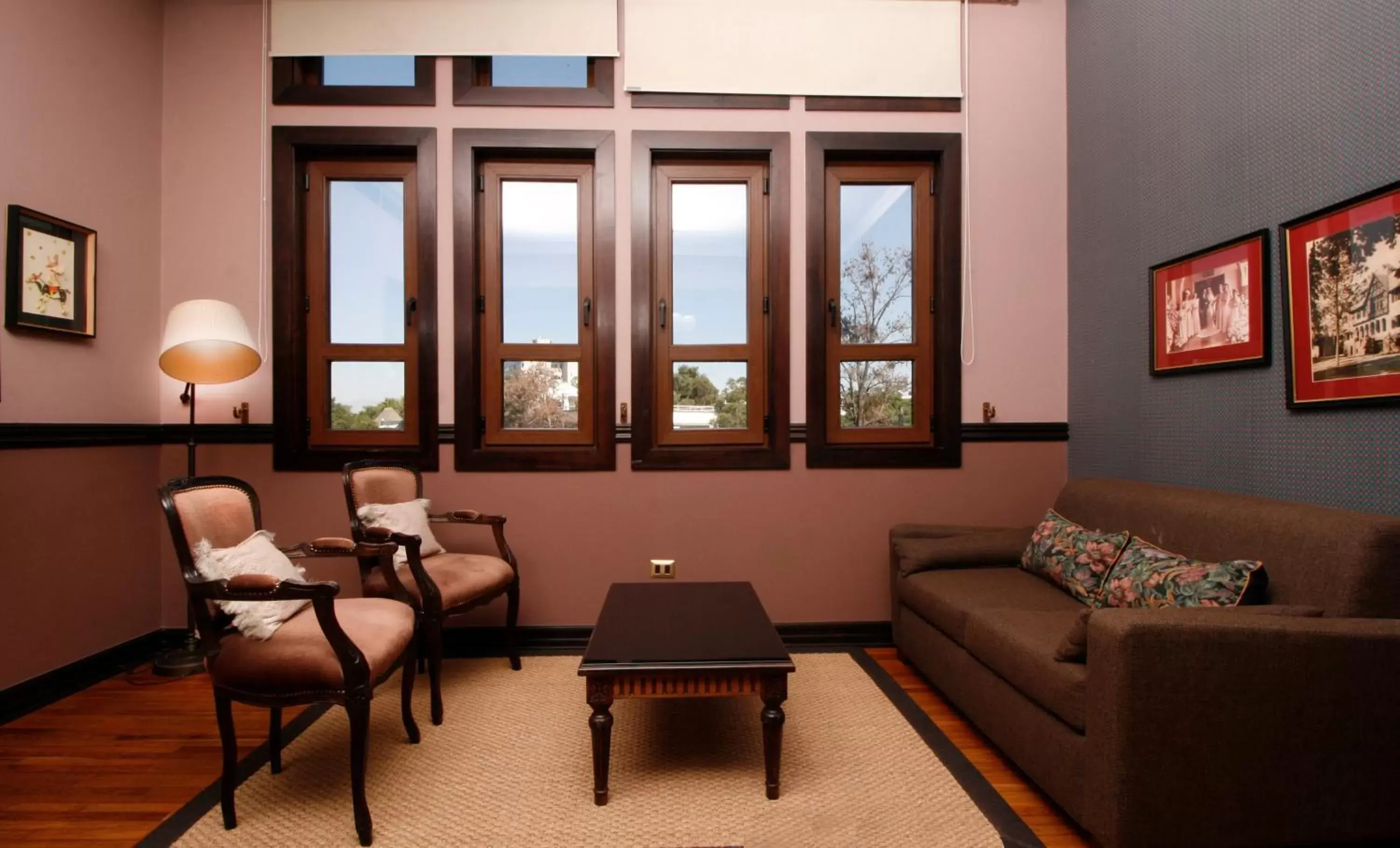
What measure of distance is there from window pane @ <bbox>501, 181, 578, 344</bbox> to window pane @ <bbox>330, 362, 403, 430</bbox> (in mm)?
705

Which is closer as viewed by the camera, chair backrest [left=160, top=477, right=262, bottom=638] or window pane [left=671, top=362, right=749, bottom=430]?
chair backrest [left=160, top=477, right=262, bottom=638]

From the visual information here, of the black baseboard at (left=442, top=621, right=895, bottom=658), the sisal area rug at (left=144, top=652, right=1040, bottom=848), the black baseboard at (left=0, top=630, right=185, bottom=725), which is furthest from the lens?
the black baseboard at (left=442, top=621, right=895, bottom=658)

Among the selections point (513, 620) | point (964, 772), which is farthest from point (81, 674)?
point (964, 772)

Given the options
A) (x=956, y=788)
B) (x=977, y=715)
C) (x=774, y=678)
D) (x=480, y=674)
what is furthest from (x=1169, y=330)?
(x=480, y=674)

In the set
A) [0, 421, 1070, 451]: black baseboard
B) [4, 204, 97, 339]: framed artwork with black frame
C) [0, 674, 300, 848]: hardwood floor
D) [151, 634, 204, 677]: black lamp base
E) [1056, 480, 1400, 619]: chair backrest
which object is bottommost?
[0, 674, 300, 848]: hardwood floor

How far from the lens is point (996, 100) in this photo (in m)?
3.52

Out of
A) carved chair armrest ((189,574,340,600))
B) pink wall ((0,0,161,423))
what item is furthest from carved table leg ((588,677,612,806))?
pink wall ((0,0,161,423))

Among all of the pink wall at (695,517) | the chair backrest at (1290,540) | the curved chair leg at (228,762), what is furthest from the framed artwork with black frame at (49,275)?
the chair backrest at (1290,540)

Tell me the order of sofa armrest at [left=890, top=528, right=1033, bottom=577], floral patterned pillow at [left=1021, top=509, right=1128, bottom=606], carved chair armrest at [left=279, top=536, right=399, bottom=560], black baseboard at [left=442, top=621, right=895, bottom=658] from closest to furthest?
1. carved chair armrest at [left=279, top=536, right=399, bottom=560]
2. floral patterned pillow at [left=1021, top=509, right=1128, bottom=606]
3. sofa armrest at [left=890, top=528, right=1033, bottom=577]
4. black baseboard at [left=442, top=621, right=895, bottom=658]

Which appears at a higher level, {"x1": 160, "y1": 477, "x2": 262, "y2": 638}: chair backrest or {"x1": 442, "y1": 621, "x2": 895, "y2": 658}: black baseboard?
{"x1": 160, "y1": 477, "x2": 262, "y2": 638}: chair backrest

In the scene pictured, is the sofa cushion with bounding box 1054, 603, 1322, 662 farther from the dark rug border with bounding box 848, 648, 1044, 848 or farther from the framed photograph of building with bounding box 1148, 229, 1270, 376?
the framed photograph of building with bounding box 1148, 229, 1270, 376

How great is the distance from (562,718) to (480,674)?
0.70 m

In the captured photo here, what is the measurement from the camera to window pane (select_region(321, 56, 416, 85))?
3447 millimetres

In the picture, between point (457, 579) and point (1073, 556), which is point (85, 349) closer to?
point (457, 579)
